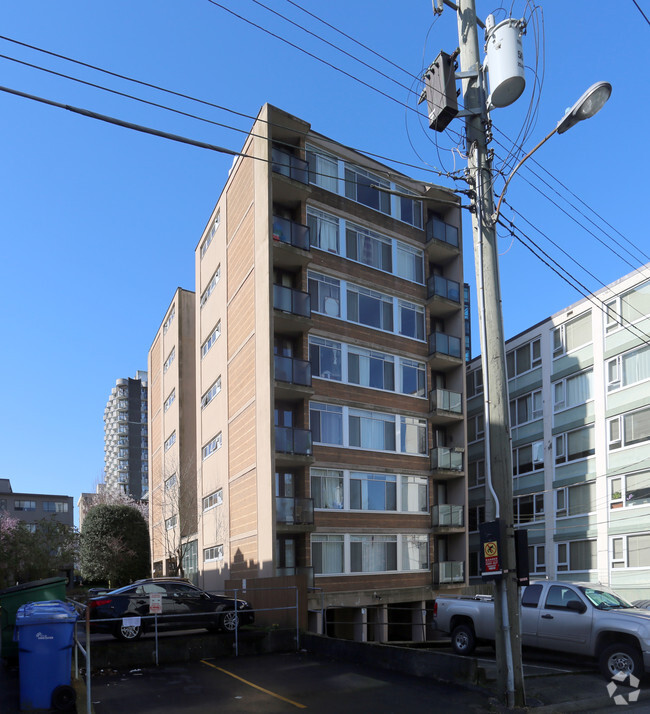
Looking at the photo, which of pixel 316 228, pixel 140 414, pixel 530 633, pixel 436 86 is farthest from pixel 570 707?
pixel 140 414

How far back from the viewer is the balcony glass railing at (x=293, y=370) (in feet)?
88.5

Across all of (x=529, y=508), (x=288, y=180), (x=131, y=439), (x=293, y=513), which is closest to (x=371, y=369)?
(x=293, y=513)

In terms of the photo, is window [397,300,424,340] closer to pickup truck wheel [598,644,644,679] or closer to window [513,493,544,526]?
window [513,493,544,526]

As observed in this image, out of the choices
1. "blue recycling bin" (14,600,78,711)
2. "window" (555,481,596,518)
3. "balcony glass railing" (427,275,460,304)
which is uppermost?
"balcony glass railing" (427,275,460,304)

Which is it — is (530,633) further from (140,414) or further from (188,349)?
(140,414)

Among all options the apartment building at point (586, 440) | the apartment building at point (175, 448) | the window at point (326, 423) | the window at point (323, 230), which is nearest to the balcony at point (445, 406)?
the window at point (326, 423)

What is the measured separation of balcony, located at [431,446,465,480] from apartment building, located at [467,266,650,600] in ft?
22.4

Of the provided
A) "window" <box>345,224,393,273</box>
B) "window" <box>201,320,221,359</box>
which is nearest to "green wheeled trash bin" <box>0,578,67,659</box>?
"window" <box>345,224,393,273</box>

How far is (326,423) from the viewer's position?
28391 mm

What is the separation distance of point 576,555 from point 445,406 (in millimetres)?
10063

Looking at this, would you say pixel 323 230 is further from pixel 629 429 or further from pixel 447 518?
pixel 629 429

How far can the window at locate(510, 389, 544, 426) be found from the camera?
38.3 meters

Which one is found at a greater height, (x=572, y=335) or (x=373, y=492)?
→ (x=572, y=335)

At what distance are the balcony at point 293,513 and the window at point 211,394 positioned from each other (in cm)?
918
